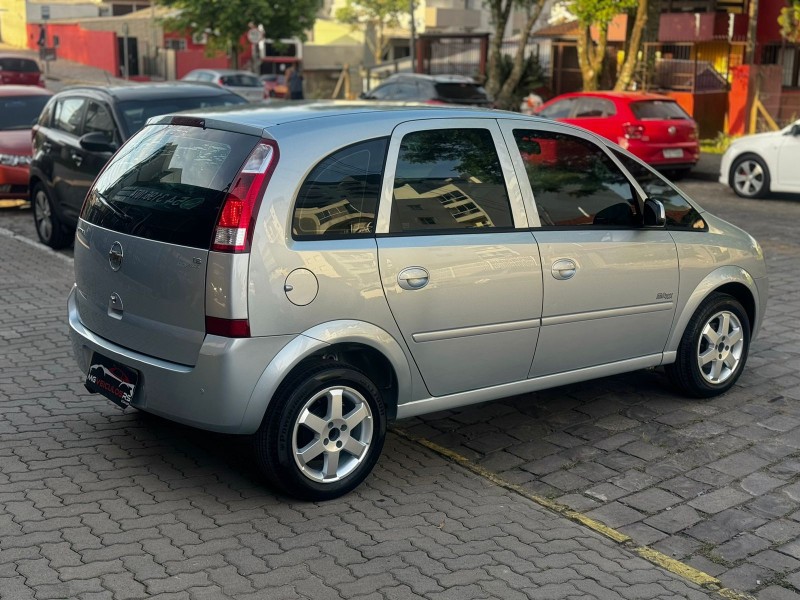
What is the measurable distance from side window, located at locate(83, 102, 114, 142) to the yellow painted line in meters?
6.10

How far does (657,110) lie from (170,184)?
15.2 meters

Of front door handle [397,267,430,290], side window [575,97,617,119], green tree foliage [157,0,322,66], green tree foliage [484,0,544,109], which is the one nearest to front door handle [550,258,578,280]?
front door handle [397,267,430,290]

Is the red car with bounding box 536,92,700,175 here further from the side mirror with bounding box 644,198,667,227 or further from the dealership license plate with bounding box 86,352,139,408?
the dealership license plate with bounding box 86,352,139,408

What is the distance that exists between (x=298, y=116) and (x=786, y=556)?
2.94 m

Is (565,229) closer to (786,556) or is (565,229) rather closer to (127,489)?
(786,556)

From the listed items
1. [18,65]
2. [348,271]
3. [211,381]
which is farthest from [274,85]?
[211,381]

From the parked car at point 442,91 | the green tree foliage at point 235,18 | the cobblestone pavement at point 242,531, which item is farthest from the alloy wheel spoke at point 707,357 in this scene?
the green tree foliage at point 235,18

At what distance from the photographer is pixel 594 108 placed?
19.7 metres

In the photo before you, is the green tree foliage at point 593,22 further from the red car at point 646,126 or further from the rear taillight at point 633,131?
the rear taillight at point 633,131

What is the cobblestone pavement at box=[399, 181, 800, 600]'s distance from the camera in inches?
194

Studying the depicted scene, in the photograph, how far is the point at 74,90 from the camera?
1215 cm

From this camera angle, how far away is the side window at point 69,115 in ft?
38.2

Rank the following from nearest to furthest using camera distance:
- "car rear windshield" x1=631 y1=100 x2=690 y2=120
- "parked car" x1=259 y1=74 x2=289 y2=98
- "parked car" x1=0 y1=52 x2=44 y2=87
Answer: "car rear windshield" x1=631 y1=100 x2=690 y2=120 < "parked car" x1=0 y1=52 x2=44 y2=87 < "parked car" x1=259 y1=74 x2=289 y2=98

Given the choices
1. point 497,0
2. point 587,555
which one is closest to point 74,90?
point 587,555
